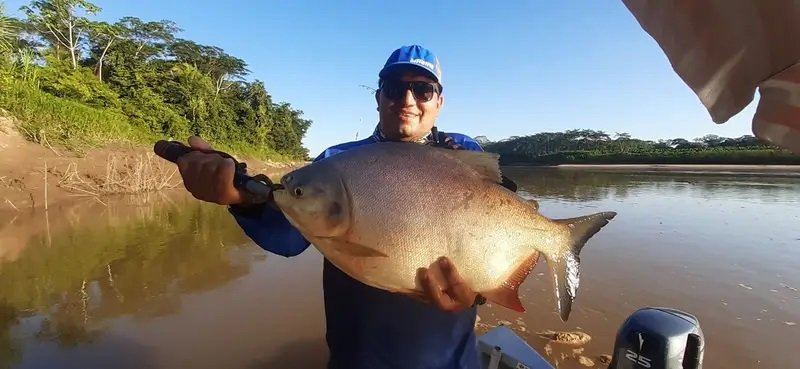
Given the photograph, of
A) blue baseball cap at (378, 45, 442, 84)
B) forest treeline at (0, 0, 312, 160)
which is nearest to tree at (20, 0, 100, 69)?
forest treeline at (0, 0, 312, 160)

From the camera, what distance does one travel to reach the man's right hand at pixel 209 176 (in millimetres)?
1677

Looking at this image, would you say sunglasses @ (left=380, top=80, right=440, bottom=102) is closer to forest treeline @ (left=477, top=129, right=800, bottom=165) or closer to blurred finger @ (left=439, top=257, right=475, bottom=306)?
blurred finger @ (left=439, top=257, right=475, bottom=306)

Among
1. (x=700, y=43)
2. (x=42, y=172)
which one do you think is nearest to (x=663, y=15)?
(x=700, y=43)

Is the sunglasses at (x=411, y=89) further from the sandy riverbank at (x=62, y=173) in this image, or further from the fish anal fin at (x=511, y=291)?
the sandy riverbank at (x=62, y=173)

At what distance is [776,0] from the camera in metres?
0.65

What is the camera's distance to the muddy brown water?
17.1ft

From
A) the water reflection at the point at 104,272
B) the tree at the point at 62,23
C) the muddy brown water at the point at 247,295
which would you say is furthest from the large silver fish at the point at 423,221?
the tree at the point at 62,23

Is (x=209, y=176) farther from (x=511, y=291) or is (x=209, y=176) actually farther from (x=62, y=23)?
(x=62, y=23)

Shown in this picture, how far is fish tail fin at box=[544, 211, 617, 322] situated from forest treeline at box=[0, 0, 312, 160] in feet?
61.6

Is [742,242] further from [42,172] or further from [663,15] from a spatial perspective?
[42,172]

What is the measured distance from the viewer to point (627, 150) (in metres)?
85.0

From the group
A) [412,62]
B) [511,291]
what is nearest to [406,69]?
[412,62]

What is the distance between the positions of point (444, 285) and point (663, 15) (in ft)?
3.73

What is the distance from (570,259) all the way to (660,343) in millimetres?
1527
